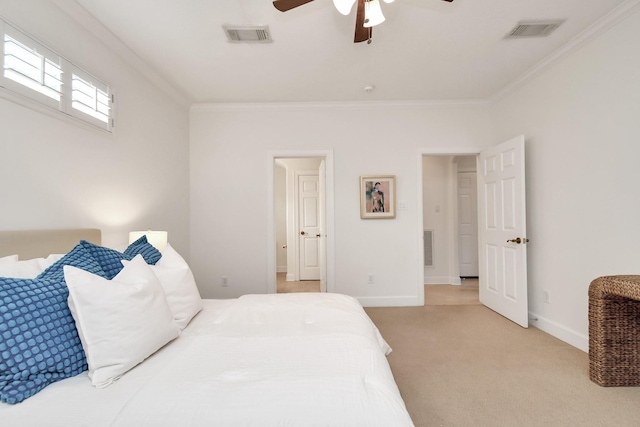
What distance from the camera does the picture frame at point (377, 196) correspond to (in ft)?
11.8

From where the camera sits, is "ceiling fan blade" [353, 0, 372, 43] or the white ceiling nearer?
"ceiling fan blade" [353, 0, 372, 43]

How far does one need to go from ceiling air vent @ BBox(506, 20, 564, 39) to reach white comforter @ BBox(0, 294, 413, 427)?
2642 mm

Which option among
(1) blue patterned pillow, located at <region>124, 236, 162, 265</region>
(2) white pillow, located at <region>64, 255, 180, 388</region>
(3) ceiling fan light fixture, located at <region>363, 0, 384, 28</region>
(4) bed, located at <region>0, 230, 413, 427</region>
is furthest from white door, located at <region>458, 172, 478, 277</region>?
(2) white pillow, located at <region>64, 255, 180, 388</region>

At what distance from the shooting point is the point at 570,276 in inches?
99.1

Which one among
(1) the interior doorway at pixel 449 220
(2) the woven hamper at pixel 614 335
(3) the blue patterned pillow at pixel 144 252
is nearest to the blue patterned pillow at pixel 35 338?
(3) the blue patterned pillow at pixel 144 252

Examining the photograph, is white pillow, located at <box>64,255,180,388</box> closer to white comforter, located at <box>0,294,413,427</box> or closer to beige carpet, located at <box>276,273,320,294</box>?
white comforter, located at <box>0,294,413,427</box>

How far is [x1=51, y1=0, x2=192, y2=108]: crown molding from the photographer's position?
1909 millimetres

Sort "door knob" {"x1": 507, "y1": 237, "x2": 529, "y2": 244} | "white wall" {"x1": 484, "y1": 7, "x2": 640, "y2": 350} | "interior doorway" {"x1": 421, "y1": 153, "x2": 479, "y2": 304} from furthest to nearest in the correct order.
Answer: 1. "interior doorway" {"x1": 421, "y1": 153, "x2": 479, "y2": 304}
2. "door knob" {"x1": 507, "y1": 237, "x2": 529, "y2": 244}
3. "white wall" {"x1": 484, "y1": 7, "x2": 640, "y2": 350}

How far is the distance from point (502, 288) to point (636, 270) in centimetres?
129

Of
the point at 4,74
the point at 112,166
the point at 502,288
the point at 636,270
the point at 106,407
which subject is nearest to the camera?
the point at 106,407

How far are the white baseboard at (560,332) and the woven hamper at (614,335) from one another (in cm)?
54

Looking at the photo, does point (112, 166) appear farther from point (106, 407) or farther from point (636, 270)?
point (636, 270)

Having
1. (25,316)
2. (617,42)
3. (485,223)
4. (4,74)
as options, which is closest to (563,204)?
(485,223)

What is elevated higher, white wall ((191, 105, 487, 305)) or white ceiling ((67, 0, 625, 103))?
white ceiling ((67, 0, 625, 103))
